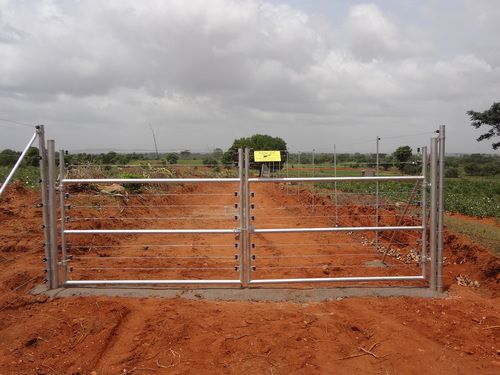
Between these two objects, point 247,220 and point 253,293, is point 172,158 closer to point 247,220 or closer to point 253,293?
point 247,220

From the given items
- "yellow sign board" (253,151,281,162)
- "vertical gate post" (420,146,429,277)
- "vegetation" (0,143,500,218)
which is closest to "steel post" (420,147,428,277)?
"vertical gate post" (420,146,429,277)

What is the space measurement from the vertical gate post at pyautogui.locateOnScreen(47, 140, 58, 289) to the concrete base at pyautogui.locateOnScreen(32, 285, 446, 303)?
0.69 ft

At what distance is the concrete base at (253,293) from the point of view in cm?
508

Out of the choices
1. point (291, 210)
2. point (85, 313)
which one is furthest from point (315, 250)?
point (291, 210)

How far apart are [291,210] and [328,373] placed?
12787 mm

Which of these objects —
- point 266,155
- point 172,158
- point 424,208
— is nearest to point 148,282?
point 424,208

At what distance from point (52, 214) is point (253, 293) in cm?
282

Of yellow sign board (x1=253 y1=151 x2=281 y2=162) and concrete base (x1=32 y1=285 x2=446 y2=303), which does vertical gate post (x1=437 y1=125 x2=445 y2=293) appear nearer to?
concrete base (x1=32 y1=285 x2=446 y2=303)

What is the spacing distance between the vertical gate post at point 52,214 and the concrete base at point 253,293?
21cm

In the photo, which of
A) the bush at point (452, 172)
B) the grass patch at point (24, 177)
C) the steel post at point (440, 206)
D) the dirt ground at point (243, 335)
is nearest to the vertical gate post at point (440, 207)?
the steel post at point (440, 206)

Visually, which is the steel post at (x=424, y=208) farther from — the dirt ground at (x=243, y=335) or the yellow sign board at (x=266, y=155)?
the yellow sign board at (x=266, y=155)

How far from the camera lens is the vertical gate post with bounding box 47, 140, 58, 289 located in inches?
205

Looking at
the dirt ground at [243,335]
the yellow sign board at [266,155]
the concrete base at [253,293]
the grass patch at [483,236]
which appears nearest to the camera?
the dirt ground at [243,335]

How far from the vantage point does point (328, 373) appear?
145 inches
